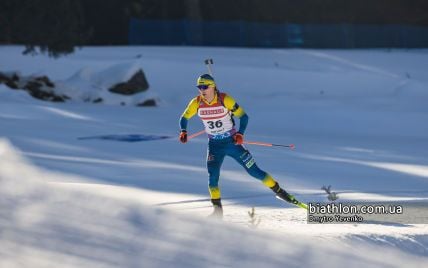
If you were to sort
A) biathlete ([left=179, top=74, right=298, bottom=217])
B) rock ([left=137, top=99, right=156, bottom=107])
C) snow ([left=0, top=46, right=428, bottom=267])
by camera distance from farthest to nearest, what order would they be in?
1. rock ([left=137, top=99, right=156, bottom=107])
2. biathlete ([left=179, top=74, right=298, bottom=217])
3. snow ([left=0, top=46, right=428, bottom=267])

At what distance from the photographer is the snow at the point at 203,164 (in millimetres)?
8688

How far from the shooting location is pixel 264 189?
1498 cm

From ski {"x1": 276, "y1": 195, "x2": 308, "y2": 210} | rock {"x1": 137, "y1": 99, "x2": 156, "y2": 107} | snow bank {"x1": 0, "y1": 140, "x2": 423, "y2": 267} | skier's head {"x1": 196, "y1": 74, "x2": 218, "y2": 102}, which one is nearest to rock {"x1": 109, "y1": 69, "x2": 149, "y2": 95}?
rock {"x1": 137, "y1": 99, "x2": 156, "y2": 107}

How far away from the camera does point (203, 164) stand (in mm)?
17984

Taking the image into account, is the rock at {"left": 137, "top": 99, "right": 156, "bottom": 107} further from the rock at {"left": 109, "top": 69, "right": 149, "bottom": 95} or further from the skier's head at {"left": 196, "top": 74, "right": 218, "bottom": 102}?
the skier's head at {"left": 196, "top": 74, "right": 218, "bottom": 102}

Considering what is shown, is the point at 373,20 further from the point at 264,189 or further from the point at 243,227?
the point at 243,227

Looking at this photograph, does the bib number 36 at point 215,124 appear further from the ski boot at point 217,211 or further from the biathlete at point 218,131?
the ski boot at point 217,211

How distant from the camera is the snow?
8.69m

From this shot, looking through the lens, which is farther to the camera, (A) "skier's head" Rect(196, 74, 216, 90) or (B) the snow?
(A) "skier's head" Rect(196, 74, 216, 90)

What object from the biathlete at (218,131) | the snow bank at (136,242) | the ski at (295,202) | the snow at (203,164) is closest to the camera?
Answer: the snow bank at (136,242)

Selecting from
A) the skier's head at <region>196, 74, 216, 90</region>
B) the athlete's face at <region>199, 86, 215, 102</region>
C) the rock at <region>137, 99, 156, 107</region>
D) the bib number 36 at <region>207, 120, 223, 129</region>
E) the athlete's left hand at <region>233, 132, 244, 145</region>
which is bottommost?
the athlete's left hand at <region>233, 132, 244, 145</region>


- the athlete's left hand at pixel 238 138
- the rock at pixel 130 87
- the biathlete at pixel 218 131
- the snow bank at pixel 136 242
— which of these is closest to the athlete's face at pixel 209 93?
the biathlete at pixel 218 131

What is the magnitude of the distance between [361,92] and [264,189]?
22424 mm

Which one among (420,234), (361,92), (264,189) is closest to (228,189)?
(264,189)
